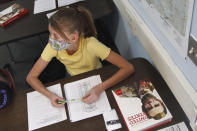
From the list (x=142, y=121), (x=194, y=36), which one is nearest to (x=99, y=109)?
(x=142, y=121)

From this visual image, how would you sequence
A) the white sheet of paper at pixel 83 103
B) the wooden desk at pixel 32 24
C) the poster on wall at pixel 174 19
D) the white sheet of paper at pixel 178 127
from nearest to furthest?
the poster on wall at pixel 174 19 → the white sheet of paper at pixel 178 127 → the white sheet of paper at pixel 83 103 → the wooden desk at pixel 32 24

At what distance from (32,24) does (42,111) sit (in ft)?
2.93

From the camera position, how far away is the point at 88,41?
4.15 feet

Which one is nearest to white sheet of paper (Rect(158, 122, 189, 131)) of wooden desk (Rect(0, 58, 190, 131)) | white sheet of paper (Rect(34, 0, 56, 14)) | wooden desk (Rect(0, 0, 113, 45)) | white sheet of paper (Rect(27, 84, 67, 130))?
wooden desk (Rect(0, 58, 190, 131))

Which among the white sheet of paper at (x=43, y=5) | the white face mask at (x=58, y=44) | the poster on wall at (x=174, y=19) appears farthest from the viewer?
the white sheet of paper at (x=43, y=5)

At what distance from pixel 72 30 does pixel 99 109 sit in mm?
453

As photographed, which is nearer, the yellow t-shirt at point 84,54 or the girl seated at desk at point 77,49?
the girl seated at desk at point 77,49

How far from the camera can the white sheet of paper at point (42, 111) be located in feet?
3.39

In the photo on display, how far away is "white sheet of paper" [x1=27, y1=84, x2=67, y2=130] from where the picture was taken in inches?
40.7

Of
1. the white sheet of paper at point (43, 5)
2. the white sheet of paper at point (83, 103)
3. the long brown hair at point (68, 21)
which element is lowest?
the white sheet of paper at point (83, 103)

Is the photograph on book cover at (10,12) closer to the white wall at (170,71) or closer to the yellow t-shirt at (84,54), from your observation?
the yellow t-shirt at (84,54)

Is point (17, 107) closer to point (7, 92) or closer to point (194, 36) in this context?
point (7, 92)

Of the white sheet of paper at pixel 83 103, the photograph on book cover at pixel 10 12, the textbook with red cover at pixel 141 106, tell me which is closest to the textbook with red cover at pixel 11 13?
the photograph on book cover at pixel 10 12

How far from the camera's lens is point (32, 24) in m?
1.71
